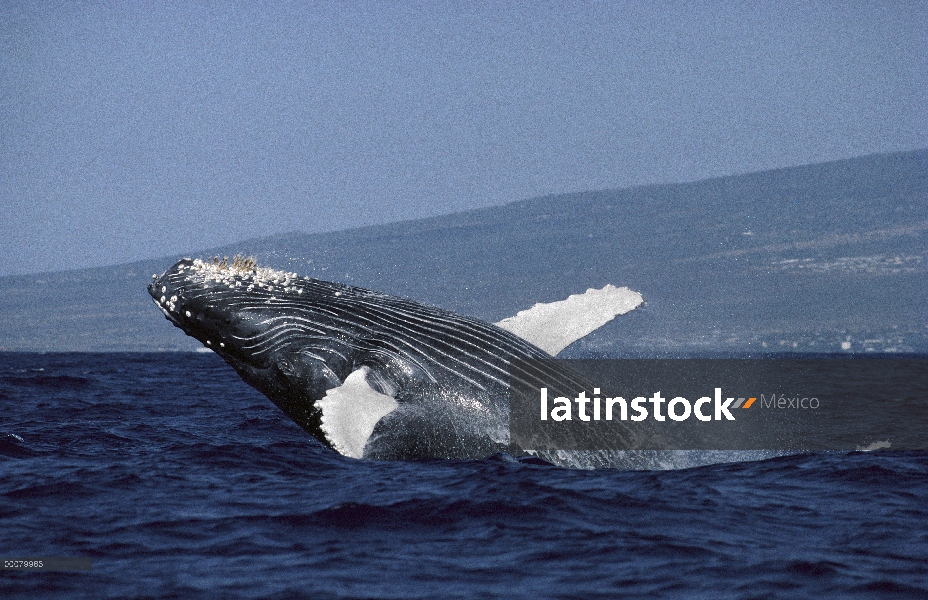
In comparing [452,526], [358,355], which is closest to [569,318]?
[358,355]

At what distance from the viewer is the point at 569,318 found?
11.4 m

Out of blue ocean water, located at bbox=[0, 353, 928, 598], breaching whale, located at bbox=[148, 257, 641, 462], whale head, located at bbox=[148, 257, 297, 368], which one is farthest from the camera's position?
whale head, located at bbox=[148, 257, 297, 368]

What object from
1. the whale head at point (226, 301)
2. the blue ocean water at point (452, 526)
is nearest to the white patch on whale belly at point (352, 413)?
the blue ocean water at point (452, 526)

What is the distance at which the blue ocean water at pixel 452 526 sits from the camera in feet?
20.1

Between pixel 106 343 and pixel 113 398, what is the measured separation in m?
185

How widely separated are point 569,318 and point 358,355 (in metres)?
2.74

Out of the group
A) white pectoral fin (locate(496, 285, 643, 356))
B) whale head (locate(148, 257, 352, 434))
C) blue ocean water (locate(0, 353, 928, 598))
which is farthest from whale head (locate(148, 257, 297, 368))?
white pectoral fin (locate(496, 285, 643, 356))

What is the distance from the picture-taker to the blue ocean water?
20.1 feet

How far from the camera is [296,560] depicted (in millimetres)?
6625

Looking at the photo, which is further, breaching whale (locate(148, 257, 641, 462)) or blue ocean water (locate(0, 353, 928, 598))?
breaching whale (locate(148, 257, 641, 462))

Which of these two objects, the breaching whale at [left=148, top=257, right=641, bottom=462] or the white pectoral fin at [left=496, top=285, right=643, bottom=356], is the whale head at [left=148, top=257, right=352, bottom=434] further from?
the white pectoral fin at [left=496, top=285, right=643, bottom=356]

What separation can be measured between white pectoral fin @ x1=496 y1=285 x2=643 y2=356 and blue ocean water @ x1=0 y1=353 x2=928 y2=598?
196cm

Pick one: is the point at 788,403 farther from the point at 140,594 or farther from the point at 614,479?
the point at 140,594

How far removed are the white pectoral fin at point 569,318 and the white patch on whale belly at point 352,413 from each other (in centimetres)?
227
